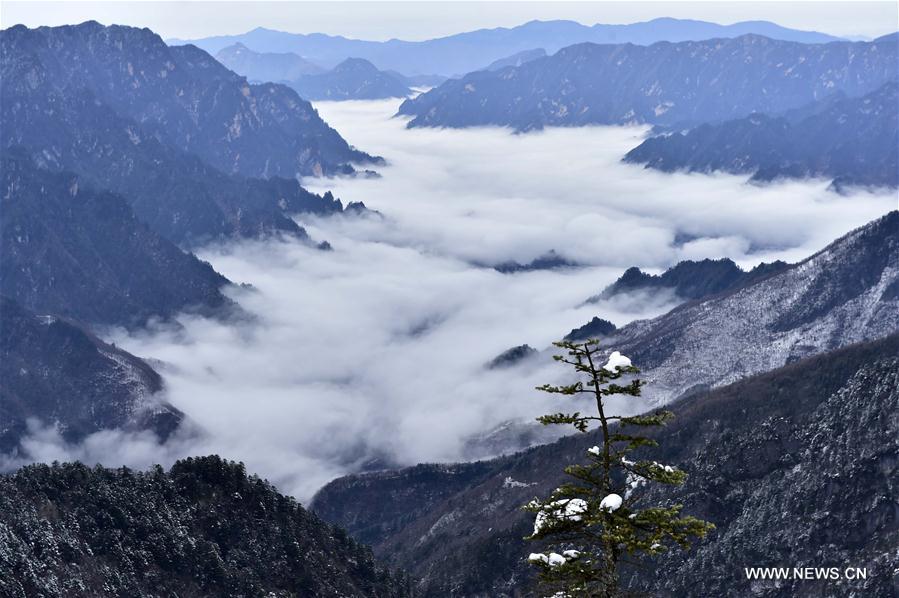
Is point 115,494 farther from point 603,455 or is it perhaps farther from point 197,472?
point 603,455

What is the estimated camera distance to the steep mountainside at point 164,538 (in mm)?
146625

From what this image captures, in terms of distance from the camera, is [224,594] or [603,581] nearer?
[603,581]

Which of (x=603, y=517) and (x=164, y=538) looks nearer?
(x=603, y=517)

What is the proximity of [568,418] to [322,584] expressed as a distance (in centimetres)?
13812

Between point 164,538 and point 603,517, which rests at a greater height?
point 164,538

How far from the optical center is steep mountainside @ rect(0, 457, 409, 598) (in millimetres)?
146625

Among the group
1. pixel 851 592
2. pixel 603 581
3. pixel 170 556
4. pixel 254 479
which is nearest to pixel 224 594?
pixel 170 556

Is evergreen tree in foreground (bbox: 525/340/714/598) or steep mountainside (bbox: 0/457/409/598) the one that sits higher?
steep mountainside (bbox: 0/457/409/598)

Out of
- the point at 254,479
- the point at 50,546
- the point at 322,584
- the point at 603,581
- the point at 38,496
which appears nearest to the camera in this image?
the point at 603,581

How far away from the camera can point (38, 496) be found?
159m

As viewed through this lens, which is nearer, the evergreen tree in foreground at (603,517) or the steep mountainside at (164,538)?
the evergreen tree in foreground at (603,517)

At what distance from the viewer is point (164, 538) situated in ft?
536

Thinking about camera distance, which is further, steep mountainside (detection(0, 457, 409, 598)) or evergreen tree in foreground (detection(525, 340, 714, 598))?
steep mountainside (detection(0, 457, 409, 598))

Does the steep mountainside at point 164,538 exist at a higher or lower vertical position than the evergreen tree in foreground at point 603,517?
higher
